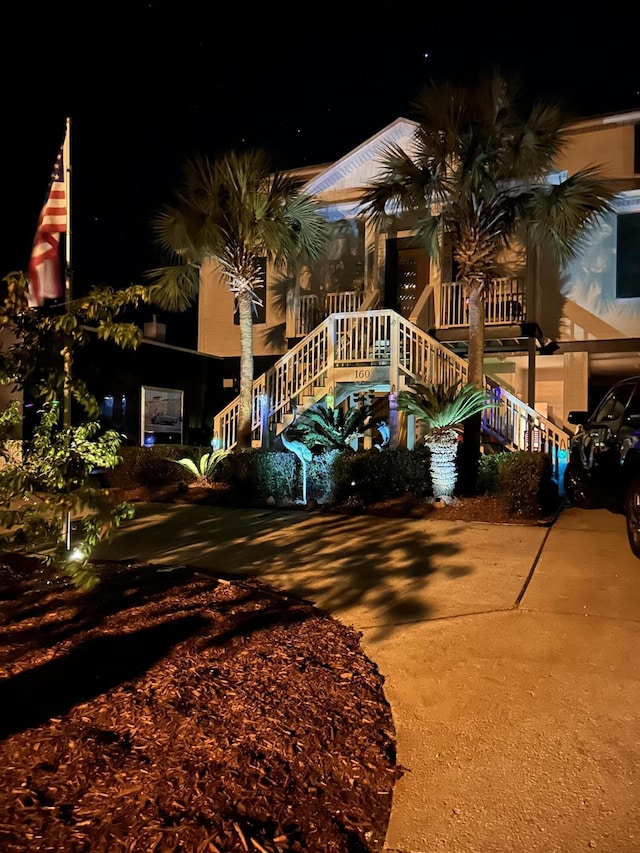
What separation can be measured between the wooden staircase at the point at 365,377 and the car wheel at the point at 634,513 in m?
4.98

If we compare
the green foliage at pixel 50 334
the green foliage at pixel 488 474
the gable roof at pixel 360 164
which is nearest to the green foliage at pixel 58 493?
the green foliage at pixel 50 334

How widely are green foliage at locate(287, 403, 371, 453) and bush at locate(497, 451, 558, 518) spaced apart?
2.87 meters

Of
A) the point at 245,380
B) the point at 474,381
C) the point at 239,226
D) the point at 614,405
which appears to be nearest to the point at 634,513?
the point at 614,405

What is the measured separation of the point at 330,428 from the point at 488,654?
23.5 feet

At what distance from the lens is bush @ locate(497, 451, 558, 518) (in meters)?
8.72

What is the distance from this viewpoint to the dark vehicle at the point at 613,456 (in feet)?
20.5

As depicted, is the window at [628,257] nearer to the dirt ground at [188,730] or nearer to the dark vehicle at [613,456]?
the dark vehicle at [613,456]

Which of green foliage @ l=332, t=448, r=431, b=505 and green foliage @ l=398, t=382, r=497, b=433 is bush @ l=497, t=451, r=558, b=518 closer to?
green foliage @ l=398, t=382, r=497, b=433

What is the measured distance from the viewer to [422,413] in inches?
389

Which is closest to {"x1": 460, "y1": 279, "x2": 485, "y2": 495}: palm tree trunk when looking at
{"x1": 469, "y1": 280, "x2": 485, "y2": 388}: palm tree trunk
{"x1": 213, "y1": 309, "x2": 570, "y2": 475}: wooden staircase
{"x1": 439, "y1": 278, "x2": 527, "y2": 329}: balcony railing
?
{"x1": 469, "y1": 280, "x2": 485, "y2": 388}: palm tree trunk

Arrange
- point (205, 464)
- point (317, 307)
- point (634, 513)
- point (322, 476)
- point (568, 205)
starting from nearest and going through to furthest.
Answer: point (634, 513) → point (322, 476) → point (568, 205) → point (205, 464) → point (317, 307)

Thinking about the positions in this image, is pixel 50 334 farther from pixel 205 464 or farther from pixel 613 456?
pixel 205 464

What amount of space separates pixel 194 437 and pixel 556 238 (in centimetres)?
1060

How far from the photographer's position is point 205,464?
38.1 feet
